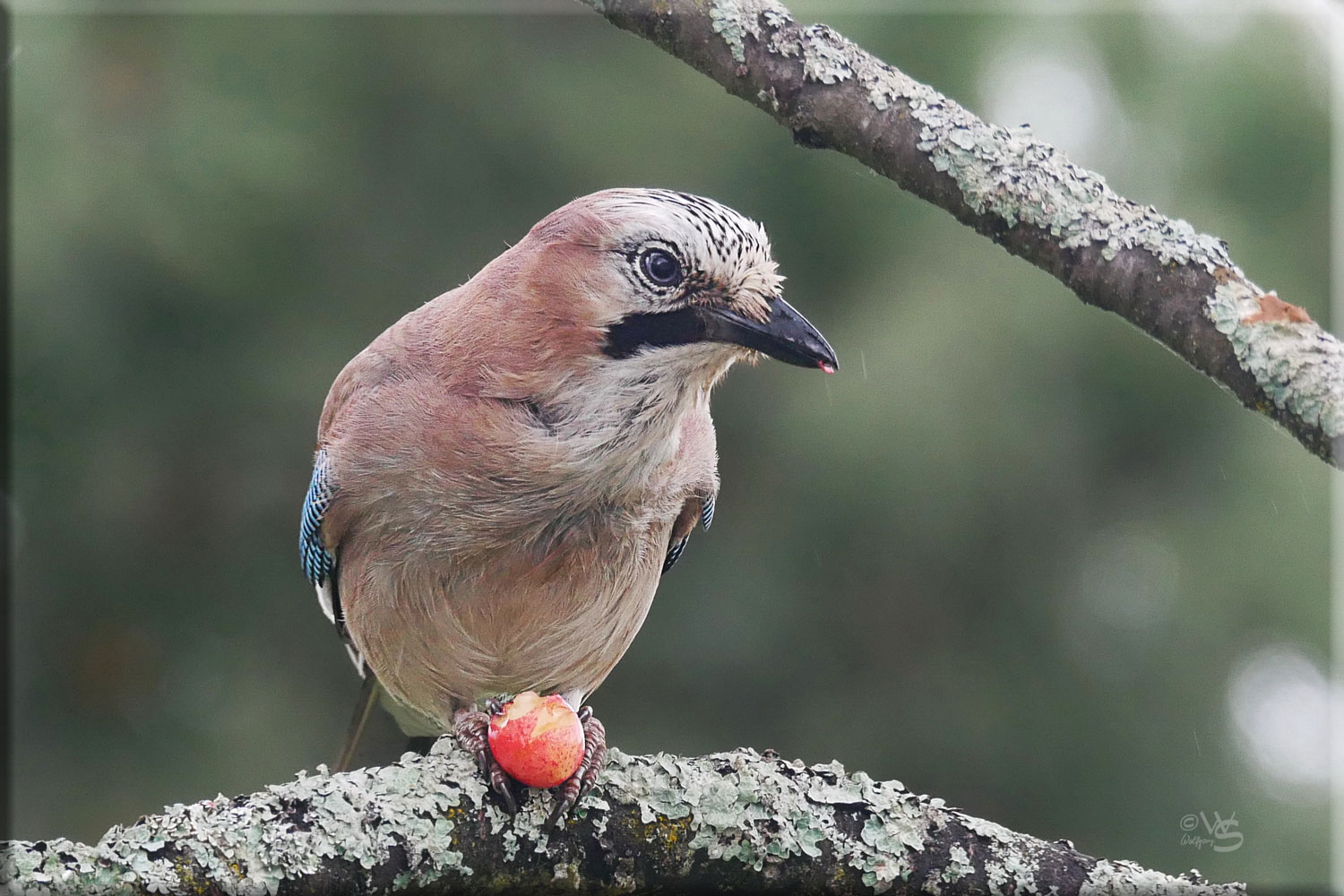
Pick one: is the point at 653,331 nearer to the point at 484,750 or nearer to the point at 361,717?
the point at 484,750

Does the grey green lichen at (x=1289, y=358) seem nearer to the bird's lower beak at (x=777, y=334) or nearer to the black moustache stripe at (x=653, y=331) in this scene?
the bird's lower beak at (x=777, y=334)

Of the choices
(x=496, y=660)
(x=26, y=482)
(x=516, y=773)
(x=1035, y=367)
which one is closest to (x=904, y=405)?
(x=1035, y=367)

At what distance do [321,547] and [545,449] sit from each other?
33.5 inches

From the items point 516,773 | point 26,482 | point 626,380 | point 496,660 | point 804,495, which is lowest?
point 516,773

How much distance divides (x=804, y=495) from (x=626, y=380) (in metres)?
4.07

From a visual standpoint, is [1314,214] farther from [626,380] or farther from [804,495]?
[626,380]

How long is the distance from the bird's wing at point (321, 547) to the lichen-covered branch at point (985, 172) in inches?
51.7

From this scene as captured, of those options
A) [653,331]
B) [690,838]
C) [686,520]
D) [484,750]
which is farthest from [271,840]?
[686,520]

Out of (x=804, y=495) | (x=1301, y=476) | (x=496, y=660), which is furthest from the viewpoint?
(x=804, y=495)

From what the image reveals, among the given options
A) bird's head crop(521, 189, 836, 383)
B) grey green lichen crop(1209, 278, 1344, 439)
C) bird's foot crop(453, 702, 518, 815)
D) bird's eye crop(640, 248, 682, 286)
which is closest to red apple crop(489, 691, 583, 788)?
bird's foot crop(453, 702, 518, 815)

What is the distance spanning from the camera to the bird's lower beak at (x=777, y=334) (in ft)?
7.27

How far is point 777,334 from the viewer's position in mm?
2234

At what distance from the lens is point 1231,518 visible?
235 inches

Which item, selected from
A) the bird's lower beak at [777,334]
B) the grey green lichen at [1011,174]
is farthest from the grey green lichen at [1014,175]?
the bird's lower beak at [777,334]
